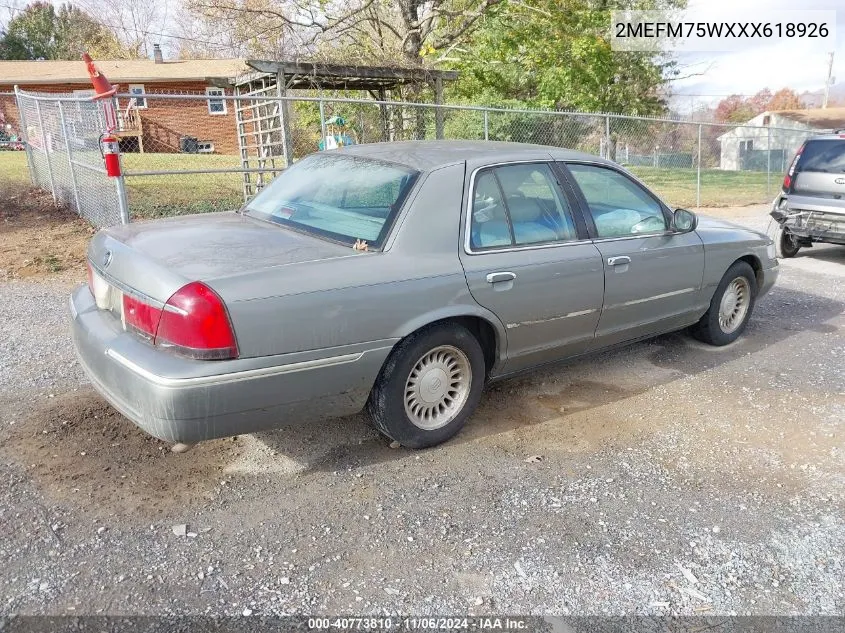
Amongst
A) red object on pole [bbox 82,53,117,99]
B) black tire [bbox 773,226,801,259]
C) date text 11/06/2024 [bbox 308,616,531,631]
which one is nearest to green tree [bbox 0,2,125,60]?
red object on pole [bbox 82,53,117,99]

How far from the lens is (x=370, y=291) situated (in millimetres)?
3217

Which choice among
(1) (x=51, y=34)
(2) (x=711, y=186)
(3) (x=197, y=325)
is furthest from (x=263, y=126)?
(1) (x=51, y=34)

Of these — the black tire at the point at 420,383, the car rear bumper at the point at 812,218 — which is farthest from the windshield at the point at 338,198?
the car rear bumper at the point at 812,218

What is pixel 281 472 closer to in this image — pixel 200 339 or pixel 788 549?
pixel 200 339

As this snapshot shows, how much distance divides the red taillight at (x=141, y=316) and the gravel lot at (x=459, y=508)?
2.58ft

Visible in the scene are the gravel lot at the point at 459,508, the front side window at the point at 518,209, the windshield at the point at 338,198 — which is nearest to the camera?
the gravel lot at the point at 459,508

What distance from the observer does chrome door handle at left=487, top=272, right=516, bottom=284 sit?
367 cm

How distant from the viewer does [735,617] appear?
2516mm

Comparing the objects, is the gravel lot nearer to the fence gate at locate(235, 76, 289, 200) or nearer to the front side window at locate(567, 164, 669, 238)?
the front side window at locate(567, 164, 669, 238)

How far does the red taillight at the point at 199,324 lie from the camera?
9.27 ft

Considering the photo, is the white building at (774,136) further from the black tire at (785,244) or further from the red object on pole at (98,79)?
the red object on pole at (98,79)

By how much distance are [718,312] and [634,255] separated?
139 centimetres

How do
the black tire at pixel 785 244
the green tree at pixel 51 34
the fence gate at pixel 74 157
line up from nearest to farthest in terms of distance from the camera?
the fence gate at pixel 74 157
the black tire at pixel 785 244
the green tree at pixel 51 34

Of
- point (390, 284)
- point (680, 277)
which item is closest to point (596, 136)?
point (680, 277)
